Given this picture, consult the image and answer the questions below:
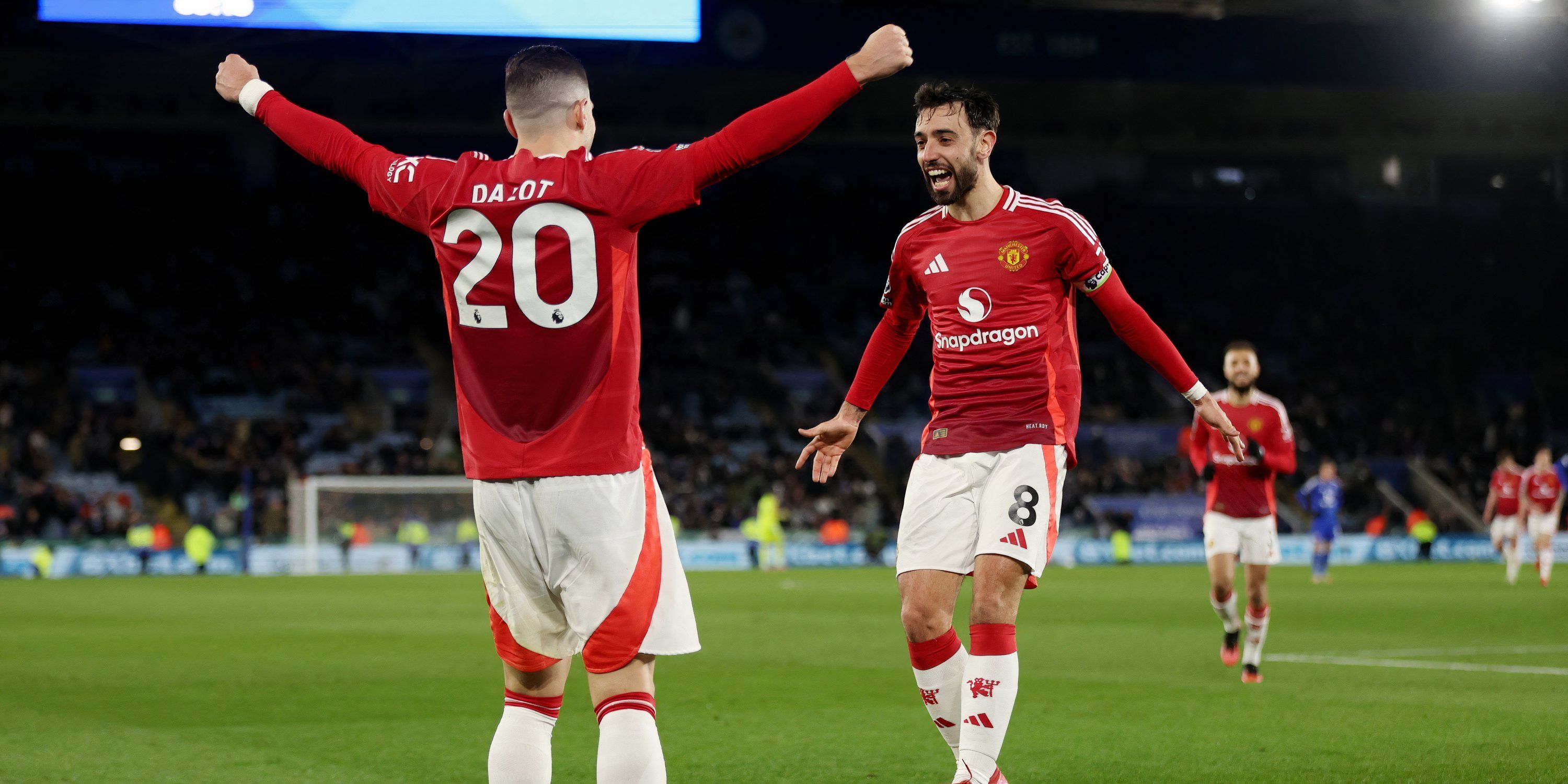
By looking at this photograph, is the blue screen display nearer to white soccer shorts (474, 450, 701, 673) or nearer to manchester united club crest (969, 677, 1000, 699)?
manchester united club crest (969, 677, 1000, 699)

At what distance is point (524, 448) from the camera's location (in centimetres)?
402

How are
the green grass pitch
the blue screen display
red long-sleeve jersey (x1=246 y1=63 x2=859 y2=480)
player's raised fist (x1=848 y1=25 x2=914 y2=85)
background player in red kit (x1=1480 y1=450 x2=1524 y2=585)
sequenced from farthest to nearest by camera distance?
1. background player in red kit (x1=1480 y1=450 x2=1524 y2=585)
2. the blue screen display
3. the green grass pitch
4. red long-sleeve jersey (x1=246 y1=63 x2=859 y2=480)
5. player's raised fist (x1=848 y1=25 x2=914 y2=85)

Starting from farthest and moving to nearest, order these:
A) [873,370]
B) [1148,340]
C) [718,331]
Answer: [718,331], [873,370], [1148,340]

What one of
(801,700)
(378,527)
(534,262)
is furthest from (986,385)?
(378,527)

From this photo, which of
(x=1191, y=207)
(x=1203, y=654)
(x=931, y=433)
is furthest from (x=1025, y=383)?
(x=1191, y=207)

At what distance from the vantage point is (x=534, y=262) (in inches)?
155

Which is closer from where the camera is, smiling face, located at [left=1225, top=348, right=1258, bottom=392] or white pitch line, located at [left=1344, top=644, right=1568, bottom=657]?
smiling face, located at [left=1225, top=348, right=1258, bottom=392]

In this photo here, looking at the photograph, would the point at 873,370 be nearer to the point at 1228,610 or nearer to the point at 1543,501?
the point at 1228,610

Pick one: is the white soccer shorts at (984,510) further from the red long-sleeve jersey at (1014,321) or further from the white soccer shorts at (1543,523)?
the white soccer shorts at (1543,523)

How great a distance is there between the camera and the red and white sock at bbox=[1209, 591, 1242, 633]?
10.9 meters

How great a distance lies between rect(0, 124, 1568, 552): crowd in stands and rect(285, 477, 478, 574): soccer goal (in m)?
0.90

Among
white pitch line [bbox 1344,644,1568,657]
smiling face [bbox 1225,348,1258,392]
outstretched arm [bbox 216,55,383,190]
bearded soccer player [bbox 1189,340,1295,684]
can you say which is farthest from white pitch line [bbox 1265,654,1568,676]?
outstretched arm [bbox 216,55,383,190]

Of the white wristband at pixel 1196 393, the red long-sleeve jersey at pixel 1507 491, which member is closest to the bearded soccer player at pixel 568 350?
the white wristband at pixel 1196 393

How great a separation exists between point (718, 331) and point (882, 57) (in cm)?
3610
